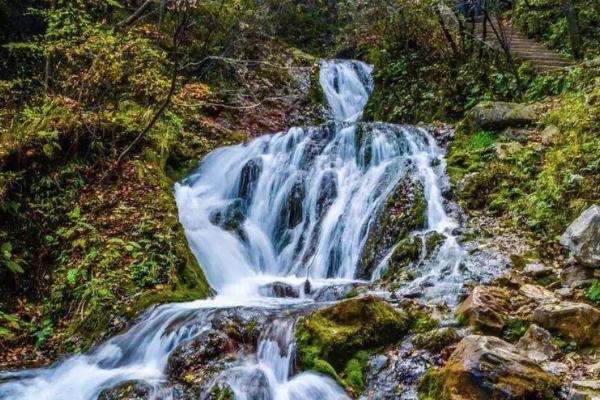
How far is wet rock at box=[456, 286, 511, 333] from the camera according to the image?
4.69 metres

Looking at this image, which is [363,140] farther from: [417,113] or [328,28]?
[328,28]

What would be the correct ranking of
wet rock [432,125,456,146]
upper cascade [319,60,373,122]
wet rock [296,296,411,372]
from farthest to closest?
upper cascade [319,60,373,122] < wet rock [432,125,456,146] < wet rock [296,296,411,372]

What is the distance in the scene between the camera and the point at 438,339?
4641 millimetres

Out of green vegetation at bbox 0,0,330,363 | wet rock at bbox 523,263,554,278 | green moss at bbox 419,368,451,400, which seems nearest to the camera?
green moss at bbox 419,368,451,400

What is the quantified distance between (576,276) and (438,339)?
177 cm

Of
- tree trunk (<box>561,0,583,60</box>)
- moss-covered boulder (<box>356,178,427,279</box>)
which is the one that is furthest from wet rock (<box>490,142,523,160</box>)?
tree trunk (<box>561,0,583,60</box>)

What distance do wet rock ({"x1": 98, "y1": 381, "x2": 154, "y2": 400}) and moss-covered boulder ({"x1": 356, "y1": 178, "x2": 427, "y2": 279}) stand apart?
140 inches

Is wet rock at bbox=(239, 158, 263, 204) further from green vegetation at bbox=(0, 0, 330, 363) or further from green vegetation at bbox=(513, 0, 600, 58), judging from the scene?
green vegetation at bbox=(513, 0, 600, 58)

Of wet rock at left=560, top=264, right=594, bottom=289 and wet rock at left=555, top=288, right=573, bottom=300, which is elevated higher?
wet rock at left=560, top=264, right=594, bottom=289

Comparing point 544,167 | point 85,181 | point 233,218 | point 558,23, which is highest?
point 558,23

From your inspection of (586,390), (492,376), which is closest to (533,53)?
(586,390)

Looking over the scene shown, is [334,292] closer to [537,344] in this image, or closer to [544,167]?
[537,344]

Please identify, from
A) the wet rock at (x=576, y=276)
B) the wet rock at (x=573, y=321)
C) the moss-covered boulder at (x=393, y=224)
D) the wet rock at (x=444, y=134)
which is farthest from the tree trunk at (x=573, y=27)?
the wet rock at (x=573, y=321)

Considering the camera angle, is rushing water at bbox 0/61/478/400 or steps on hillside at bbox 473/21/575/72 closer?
rushing water at bbox 0/61/478/400
